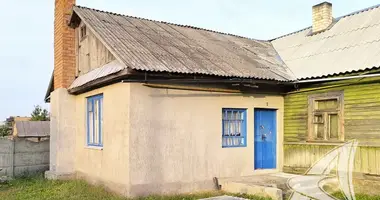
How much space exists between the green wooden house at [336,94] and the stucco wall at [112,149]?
4.91 meters

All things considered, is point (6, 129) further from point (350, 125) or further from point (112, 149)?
point (350, 125)

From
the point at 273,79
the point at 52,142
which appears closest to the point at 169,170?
the point at 273,79

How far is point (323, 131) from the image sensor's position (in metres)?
10.1

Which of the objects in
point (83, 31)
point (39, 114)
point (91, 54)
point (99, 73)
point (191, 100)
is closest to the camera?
point (191, 100)

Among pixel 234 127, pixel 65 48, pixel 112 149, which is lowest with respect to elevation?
pixel 112 149

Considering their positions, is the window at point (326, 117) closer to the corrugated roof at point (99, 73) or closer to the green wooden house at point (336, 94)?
the green wooden house at point (336, 94)

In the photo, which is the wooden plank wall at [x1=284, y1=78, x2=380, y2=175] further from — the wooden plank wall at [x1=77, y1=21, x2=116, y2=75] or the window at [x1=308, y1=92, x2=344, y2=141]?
the wooden plank wall at [x1=77, y1=21, x2=116, y2=75]

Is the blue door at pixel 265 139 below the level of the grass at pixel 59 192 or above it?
above

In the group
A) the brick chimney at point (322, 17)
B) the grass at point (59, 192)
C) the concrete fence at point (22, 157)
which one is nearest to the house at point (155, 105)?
the grass at point (59, 192)

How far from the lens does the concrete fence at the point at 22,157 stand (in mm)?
12312

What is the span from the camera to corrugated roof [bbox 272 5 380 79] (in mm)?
9453

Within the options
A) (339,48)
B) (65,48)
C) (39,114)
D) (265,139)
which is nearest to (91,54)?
(65,48)

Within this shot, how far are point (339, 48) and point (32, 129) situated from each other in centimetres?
1968

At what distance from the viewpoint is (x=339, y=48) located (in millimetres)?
10695
